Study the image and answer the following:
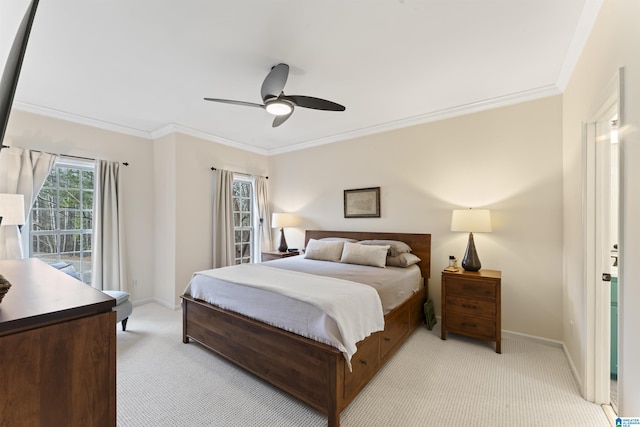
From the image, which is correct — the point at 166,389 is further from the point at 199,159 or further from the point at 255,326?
the point at 199,159

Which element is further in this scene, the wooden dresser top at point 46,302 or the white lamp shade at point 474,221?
the white lamp shade at point 474,221

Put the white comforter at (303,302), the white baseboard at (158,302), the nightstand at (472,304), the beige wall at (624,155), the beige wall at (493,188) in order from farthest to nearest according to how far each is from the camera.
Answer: the white baseboard at (158,302) → the beige wall at (493,188) → the nightstand at (472,304) → the white comforter at (303,302) → the beige wall at (624,155)

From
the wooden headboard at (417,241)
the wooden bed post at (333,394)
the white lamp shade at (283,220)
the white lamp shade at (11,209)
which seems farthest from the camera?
the white lamp shade at (283,220)

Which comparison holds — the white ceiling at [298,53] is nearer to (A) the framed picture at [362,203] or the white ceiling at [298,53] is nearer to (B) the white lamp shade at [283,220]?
(A) the framed picture at [362,203]

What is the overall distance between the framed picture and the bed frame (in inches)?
57.1

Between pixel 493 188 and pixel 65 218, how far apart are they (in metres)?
5.44

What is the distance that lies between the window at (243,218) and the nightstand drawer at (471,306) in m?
3.54

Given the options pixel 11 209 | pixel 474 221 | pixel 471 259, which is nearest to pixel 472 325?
pixel 471 259

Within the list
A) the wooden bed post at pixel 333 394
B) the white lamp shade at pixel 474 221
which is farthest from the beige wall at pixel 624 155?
the wooden bed post at pixel 333 394

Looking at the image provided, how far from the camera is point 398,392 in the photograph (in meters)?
2.16

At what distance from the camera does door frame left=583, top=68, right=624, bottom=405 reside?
6.48 feet

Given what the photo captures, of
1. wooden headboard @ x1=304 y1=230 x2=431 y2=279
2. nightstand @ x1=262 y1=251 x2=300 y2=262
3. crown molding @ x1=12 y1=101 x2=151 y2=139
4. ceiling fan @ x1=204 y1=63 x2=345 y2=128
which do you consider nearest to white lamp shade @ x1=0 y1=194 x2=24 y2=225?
crown molding @ x1=12 y1=101 x2=151 y2=139

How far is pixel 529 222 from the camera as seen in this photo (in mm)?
3023

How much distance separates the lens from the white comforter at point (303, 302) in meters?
1.88
